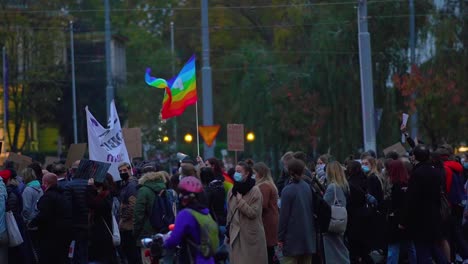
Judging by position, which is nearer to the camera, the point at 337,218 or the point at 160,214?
the point at 337,218

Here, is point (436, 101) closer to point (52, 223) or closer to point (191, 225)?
point (52, 223)

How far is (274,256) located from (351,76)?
2750cm

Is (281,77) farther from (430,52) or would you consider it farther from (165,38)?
(165,38)

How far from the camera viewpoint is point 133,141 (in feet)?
81.0

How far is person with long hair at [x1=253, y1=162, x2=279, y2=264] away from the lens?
17.1 m

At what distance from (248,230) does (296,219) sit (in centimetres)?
62

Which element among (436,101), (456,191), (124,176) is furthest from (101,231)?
(436,101)

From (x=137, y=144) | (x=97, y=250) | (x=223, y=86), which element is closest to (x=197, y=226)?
(x=97, y=250)

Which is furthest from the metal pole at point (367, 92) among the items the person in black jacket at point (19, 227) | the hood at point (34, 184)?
the person in black jacket at point (19, 227)

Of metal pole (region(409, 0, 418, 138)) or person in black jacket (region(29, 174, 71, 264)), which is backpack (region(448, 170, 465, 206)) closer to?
person in black jacket (region(29, 174, 71, 264))

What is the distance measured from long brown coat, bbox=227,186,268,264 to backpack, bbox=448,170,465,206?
4.58 meters

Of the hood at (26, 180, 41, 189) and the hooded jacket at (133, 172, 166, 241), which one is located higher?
the hood at (26, 180, 41, 189)

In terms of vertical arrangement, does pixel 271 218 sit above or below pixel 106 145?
below

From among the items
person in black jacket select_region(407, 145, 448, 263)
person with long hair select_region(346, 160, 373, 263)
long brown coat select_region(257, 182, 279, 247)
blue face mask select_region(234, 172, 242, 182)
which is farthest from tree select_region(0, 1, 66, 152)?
blue face mask select_region(234, 172, 242, 182)
